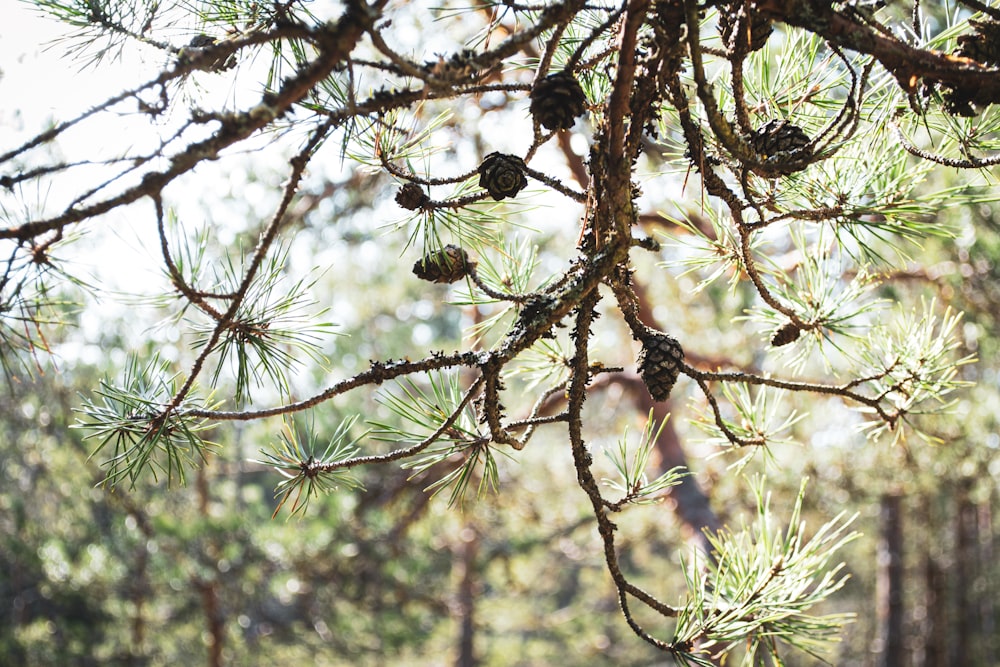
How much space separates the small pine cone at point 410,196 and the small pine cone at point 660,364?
1.39 ft

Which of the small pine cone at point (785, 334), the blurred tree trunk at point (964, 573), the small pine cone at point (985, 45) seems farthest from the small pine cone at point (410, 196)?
the blurred tree trunk at point (964, 573)

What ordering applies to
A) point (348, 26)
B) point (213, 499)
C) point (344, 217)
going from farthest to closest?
point (213, 499)
point (344, 217)
point (348, 26)

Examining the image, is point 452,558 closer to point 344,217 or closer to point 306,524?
point 306,524

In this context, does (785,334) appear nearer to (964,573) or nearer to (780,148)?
(780,148)

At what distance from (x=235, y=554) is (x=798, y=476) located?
3723 mm

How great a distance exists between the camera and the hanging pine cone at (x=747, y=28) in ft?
2.72

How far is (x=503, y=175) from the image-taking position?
927 millimetres

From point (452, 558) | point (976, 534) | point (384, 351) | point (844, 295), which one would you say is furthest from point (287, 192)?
point (976, 534)

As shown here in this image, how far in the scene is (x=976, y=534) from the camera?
369 inches

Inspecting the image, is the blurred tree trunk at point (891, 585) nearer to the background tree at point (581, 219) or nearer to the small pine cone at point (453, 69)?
the background tree at point (581, 219)

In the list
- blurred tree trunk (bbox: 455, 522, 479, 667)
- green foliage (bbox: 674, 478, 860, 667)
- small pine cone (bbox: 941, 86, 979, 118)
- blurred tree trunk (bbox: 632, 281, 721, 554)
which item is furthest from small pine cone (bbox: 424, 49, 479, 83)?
blurred tree trunk (bbox: 455, 522, 479, 667)

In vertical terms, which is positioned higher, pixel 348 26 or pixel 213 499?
pixel 213 499

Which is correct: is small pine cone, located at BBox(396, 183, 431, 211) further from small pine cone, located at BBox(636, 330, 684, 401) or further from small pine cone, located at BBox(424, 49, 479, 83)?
small pine cone, located at BBox(636, 330, 684, 401)

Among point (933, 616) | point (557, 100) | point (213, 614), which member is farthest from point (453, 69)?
point (933, 616)
